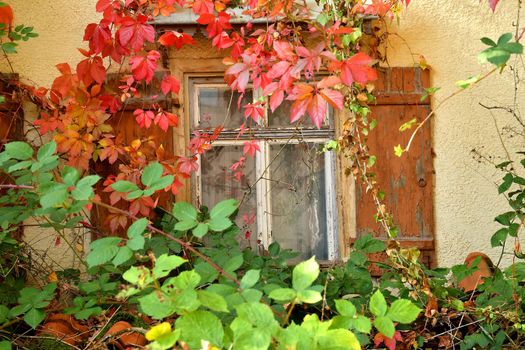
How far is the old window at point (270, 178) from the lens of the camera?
13.4 ft

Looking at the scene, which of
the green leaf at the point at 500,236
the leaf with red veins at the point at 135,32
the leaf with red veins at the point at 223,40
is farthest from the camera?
the leaf with red veins at the point at 223,40

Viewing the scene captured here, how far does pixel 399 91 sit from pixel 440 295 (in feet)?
5.52

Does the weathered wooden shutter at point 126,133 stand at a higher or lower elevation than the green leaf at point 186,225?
higher

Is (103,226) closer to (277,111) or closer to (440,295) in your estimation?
(277,111)

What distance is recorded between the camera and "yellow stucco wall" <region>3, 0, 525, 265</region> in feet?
13.0

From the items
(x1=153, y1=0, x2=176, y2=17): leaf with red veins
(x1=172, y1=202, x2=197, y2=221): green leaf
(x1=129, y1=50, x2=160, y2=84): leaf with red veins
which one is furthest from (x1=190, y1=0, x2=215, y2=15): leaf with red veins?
(x1=172, y1=202, x2=197, y2=221): green leaf

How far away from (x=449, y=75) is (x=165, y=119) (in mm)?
1682

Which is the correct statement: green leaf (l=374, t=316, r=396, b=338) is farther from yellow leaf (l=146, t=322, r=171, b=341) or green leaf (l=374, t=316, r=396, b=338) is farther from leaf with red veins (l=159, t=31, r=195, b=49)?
leaf with red veins (l=159, t=31, r=195, b=49)

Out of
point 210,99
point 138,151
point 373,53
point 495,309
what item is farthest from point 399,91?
point 495,309

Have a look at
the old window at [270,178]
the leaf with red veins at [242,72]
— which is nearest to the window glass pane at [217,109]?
the old window at [270,178]

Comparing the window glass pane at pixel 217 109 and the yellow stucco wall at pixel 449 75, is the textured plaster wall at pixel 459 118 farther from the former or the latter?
the window glass pane at pixel 217 109

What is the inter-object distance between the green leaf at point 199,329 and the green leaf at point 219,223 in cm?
21

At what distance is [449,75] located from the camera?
398 centimetres

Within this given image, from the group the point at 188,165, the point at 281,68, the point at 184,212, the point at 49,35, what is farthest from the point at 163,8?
the point at 184,212
